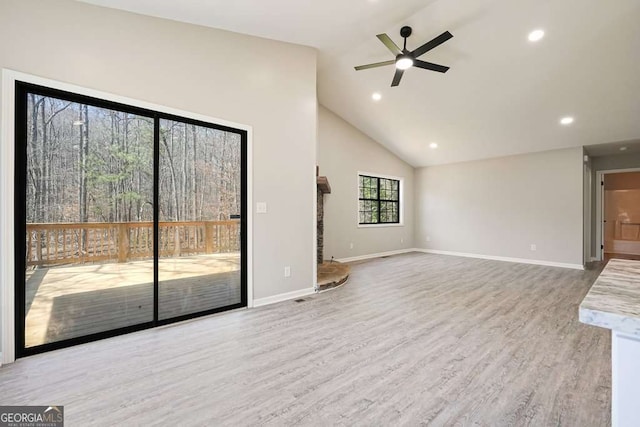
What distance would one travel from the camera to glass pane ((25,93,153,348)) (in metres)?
2.41

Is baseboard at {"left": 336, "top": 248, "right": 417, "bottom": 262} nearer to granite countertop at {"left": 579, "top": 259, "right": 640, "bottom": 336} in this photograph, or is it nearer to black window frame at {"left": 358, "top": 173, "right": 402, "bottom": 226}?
black window frame at {"left": 358, "top": 173, "right": 402, "bottom": 226}

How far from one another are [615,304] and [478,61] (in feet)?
15.2

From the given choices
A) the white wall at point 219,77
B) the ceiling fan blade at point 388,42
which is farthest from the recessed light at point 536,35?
the white wall at point 219,77

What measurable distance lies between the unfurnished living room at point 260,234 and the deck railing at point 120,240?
17 mm

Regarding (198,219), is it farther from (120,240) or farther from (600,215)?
(600,215)

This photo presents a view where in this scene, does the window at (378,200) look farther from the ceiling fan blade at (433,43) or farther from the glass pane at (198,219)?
the glass pane at (198,219)

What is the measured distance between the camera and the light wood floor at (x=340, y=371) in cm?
171

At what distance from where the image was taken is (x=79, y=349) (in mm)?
2479

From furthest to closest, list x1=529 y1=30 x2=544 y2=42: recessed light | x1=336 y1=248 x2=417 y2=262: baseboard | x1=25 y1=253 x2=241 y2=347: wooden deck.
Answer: x1=336 y1=248 x2=417 y2=262: baseboard → x1=529 y1=30 x2=544 y2=42: recessed light → x1=25 y1=253 x2=241 y2=347: wooden deck

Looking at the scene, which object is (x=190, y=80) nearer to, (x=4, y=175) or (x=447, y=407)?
(x=4, y=175)

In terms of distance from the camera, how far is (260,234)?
362 centimetres

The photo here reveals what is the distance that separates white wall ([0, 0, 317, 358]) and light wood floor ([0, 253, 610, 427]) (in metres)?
0.82

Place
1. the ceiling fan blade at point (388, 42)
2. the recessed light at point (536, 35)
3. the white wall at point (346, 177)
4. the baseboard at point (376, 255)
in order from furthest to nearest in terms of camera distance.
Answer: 1. the baseboard at point (376, 255)
2. the white wall at point (346, 177)
3. the recessed light at point (536, 35)
4. the ceiling fan blade at point (388, 42)

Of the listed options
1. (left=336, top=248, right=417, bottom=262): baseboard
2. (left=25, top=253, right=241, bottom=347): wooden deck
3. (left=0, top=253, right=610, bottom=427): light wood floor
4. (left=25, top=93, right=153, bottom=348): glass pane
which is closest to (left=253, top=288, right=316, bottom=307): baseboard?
(left=0, top=253, right=610, bottom=427): light wood floor
